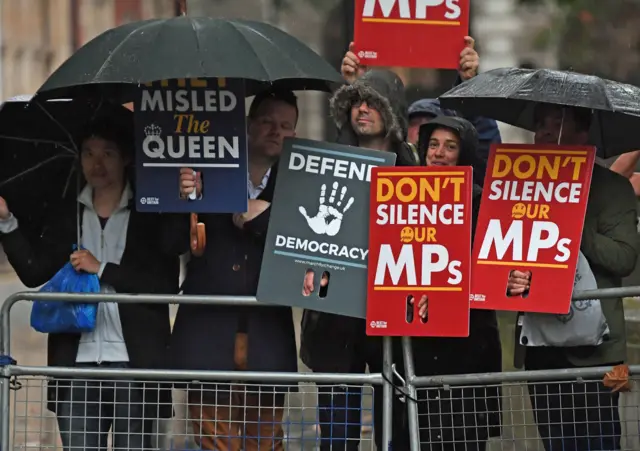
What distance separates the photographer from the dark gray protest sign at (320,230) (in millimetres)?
6512

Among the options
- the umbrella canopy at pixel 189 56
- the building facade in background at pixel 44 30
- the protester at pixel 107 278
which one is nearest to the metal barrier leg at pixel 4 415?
the protester at pixel 107 278

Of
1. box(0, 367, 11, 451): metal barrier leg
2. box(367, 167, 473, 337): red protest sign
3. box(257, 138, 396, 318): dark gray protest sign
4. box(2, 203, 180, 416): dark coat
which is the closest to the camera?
box(367, 167, 473, 337): red protest sign

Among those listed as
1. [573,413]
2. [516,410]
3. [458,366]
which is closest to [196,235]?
[458,366]

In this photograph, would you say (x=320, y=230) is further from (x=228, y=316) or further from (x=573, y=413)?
(x=573, y=413)

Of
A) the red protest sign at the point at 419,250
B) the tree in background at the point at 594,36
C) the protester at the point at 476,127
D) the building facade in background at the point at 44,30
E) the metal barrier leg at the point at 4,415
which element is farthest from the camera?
the building facade in background at the point at 44,30

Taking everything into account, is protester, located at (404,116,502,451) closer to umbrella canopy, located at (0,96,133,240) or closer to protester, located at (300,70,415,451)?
protester, located at (300,70,415,451)

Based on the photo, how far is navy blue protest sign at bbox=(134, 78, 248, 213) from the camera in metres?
6.63

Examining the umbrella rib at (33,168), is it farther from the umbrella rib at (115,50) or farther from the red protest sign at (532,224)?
the red protest sign at (532,224)

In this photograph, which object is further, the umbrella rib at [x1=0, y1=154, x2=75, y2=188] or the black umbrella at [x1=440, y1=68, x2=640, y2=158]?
the umbrella rib at [x1=0, y1=154, x2=75, y2=188]

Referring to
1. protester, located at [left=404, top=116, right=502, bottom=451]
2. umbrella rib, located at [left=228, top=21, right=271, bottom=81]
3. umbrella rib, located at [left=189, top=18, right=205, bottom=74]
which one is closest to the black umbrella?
protester, located at [left=404, top=116, right=502, bottom=451]

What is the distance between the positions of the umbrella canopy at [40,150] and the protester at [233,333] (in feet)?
2.22

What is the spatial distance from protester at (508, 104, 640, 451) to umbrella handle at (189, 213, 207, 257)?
155 cm

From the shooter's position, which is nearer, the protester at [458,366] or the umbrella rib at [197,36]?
the umbrella rib at [197,36]

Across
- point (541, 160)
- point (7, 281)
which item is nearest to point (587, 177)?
point (541, 160)
